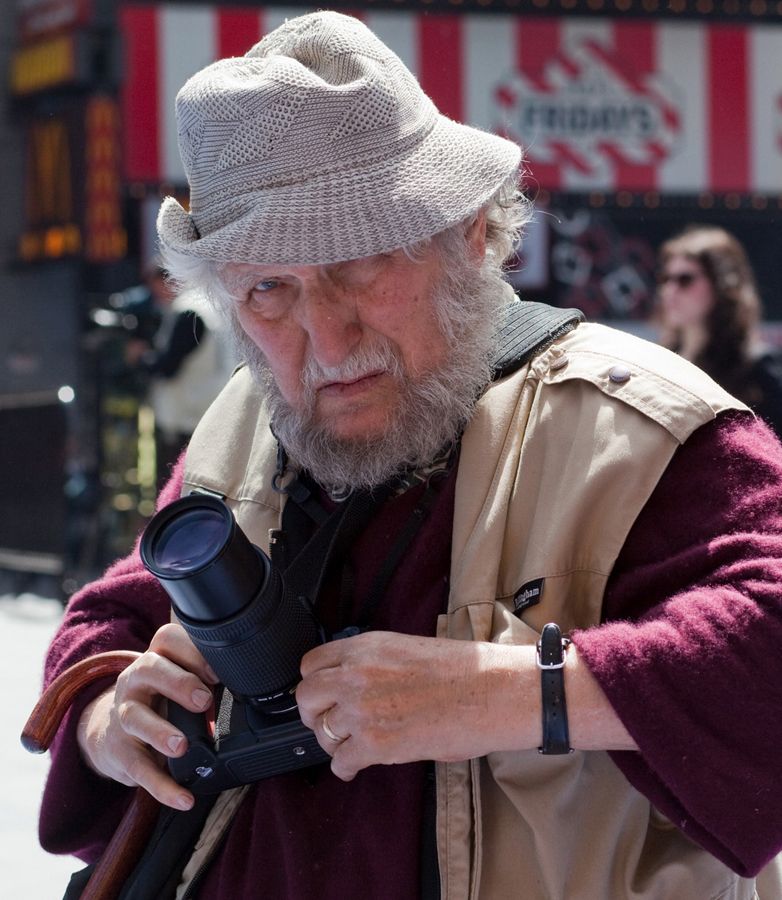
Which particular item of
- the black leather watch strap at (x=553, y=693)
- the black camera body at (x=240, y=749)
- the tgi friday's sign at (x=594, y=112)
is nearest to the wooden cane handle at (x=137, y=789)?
the black camera body at (x=240, y=749)

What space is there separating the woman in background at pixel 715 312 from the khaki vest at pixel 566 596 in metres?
3.24

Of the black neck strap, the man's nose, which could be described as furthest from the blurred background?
the man's nose

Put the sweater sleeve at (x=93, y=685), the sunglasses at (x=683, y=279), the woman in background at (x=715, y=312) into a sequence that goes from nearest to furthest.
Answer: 1. the sweater sleeve at (x=93, y=685)
2. the woman in background at (x=715, y=312)
3. the sunglasses at (x=683, y=279)

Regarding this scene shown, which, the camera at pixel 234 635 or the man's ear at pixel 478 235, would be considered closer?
the camera at pixel 234 635

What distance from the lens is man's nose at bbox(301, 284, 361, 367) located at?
1851mm

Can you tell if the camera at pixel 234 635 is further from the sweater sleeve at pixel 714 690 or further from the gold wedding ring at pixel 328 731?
the sweater sleeve at pixel 714 690

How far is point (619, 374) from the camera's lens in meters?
1.82

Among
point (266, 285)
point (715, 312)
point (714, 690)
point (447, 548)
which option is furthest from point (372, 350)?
point (715, 312)

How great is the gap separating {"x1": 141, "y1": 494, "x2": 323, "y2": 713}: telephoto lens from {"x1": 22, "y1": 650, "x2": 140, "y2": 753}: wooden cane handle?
0.29m

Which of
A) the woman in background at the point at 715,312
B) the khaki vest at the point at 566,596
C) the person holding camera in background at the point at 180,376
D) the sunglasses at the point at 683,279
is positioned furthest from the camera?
the person holding camera in background at the point at 180,376

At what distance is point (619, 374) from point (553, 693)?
1.39ft

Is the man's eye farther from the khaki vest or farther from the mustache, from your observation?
the khaki vest

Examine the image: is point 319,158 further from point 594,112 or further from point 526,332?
point 594,112

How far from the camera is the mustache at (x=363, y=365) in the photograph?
1873 mm
